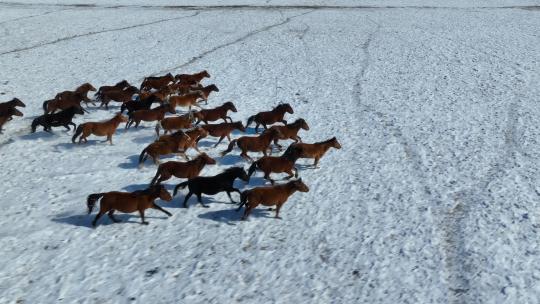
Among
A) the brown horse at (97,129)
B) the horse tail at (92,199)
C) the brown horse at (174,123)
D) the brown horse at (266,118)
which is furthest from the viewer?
the brown horse at (266,118)

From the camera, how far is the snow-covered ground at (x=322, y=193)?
7.92 meters

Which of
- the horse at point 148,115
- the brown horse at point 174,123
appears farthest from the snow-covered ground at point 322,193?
the brown horse at point 174,123

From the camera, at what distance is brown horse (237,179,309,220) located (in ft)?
30.6

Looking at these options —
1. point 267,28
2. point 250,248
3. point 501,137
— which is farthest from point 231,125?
point 267,28

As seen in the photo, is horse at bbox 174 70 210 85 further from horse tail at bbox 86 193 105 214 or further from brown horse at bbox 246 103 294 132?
horse tail at bbox 86 193 105 214

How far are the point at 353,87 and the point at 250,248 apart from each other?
1144 centimetres

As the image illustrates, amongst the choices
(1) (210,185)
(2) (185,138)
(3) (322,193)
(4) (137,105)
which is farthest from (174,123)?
(3) (322,193)

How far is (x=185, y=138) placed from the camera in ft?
39.0

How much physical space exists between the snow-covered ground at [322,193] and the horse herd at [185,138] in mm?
358

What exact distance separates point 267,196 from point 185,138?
324cm

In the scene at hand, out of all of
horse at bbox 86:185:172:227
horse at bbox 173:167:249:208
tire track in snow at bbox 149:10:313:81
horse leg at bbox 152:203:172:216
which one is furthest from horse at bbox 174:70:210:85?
horse at bbox 86:185:172:227

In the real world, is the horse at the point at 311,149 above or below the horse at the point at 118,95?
below

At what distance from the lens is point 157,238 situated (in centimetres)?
902

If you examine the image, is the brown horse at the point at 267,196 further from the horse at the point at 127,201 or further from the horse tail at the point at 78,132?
the horse tail at the point at 78,132
